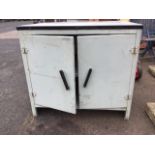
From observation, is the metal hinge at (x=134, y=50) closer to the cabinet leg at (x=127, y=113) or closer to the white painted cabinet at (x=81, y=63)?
the white painted cabinet at (x=81, y=63)

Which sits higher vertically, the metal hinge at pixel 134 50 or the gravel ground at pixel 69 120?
the metal hinge at pixel 134 50

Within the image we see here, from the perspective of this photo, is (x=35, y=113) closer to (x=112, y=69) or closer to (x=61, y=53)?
(x=61, y=53)

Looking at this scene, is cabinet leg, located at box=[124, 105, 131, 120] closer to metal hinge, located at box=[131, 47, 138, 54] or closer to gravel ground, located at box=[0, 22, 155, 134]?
gravel ground, located at box=[0, 22, 155, 134]

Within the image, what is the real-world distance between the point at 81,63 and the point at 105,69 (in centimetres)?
25

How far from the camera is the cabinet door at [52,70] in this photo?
1438 mm

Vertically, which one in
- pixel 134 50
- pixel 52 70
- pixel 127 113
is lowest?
pixel 127 113

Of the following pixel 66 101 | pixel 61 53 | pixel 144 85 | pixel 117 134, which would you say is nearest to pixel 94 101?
pixel 66 101

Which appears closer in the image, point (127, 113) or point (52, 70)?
point (52, 70)

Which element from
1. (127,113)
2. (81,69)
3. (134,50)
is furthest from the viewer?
(127,113)

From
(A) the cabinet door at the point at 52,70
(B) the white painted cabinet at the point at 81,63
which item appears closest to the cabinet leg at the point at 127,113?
(B) the white painted cabinet at the point at 81,63

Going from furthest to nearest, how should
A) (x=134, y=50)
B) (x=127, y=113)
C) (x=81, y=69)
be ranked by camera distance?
(x=127, y=113) < (x=81, y=69) < (x=134, y=50)

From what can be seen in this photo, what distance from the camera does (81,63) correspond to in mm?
1523

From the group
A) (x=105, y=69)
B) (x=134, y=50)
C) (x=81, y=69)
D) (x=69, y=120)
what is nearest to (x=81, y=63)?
(x=81, y=69)

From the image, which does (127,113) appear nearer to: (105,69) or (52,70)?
(105,69)
